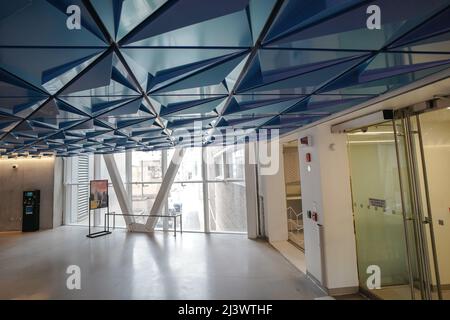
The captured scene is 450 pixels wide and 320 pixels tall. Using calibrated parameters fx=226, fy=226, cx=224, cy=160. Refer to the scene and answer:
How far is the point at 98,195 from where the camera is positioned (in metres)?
8.43

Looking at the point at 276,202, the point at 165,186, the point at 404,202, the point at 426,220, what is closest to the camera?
the point at 426,220

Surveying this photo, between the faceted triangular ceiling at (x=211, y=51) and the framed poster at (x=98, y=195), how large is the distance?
638 cm

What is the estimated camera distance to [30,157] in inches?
392

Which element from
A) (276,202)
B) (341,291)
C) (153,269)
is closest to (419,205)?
(341,291)

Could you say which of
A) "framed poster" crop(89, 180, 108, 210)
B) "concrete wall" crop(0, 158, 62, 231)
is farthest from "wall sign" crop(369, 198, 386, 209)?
"concrete wall" crop(0, 158, 62, 231)

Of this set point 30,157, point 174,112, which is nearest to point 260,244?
point 174,112

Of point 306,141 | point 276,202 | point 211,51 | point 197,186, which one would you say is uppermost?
point 211,51

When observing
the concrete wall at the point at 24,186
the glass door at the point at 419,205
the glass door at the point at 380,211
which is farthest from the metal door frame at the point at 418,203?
the concrete wall at the point at 24,186

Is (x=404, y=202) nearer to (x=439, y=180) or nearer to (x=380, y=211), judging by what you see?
(x=380, y=211)

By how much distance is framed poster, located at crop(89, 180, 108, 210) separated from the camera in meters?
8.25

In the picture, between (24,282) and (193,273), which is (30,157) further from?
(193,273)

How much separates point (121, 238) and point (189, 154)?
3.84 meters

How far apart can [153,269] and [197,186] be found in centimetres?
409

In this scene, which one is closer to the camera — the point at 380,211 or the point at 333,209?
the point at 380,211
